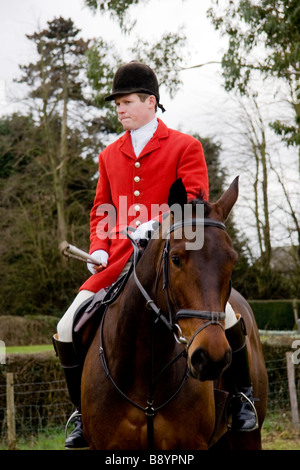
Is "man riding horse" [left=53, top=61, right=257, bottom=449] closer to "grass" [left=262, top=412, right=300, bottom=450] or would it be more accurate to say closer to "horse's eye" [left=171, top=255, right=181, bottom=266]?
"horse's eye" [left=171, top=255, right=181, bottom=266]

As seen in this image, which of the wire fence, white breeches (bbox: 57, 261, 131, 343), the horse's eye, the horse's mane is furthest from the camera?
the wire fence

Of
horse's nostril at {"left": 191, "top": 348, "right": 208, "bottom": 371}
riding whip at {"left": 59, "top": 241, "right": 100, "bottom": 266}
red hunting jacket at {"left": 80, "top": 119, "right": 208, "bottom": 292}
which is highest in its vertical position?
red hunting jacket at {"left": 80, "top": 119, "right": 208, "bottom": 292}

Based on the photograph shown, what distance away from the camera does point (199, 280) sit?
3053 millimetres

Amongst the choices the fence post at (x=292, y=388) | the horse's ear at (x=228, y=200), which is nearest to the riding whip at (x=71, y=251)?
the horse's ear at (x=228, y=200)

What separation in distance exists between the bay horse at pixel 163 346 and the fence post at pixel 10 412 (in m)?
5.96

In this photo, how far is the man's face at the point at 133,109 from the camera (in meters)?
4.38

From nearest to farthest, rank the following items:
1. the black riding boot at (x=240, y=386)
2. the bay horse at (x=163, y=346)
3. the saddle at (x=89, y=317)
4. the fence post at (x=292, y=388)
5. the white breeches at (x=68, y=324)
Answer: the bay horse at (x=163, y=346)
the saddle at (x=89, y=317)
the white breeches at (x=68, y=324)
the black riding boot at (x=240, y=386)
the fence post at (x=292, y=388)

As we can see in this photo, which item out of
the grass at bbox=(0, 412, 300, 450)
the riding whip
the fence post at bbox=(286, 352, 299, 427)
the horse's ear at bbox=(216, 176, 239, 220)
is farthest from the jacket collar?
the fence post at bbox=(286, 352, 299, 427)

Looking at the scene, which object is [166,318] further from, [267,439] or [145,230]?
[267,439]

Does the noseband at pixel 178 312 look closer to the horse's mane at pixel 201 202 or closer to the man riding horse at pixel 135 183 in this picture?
the horse's mane at pixel 201 202

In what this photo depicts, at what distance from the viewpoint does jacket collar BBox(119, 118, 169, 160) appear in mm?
4355

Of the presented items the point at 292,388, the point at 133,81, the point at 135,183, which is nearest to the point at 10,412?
the point at 292,388

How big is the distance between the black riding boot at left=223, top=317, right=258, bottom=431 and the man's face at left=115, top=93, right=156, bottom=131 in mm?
1581

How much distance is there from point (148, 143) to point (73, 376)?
1722 mm
